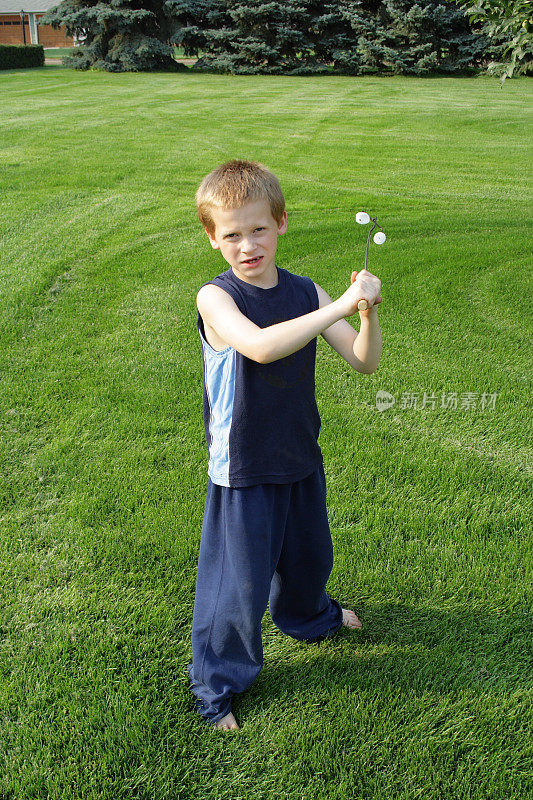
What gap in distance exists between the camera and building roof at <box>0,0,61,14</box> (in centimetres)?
4191

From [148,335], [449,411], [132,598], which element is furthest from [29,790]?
[148,335]

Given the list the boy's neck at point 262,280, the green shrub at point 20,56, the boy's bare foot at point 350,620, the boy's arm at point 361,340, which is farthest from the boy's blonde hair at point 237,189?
the green shrub at point 20,56

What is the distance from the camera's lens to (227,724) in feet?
7.06

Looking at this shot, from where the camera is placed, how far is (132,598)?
2.65 m

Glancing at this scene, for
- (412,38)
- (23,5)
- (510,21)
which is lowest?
(510,21)

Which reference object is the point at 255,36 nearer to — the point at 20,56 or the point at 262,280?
the point at 20,56

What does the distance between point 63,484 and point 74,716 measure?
131cm

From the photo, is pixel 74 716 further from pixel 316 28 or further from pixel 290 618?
pixel 316 28

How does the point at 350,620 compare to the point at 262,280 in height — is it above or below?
below

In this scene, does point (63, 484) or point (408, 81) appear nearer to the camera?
point (63, 484)

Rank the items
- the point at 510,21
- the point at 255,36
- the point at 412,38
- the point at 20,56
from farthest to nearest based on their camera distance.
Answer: the point at 20,56, the point at 255,36, the point at 412,38, the point at 510,21

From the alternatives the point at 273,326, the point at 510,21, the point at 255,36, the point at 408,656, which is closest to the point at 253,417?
the point at 273,326

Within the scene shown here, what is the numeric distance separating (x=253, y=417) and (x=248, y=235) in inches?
19.3

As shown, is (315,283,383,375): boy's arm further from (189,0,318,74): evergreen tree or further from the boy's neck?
(189,0,318,74): evergreen tree
